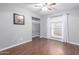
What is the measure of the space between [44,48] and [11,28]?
2.29 ft

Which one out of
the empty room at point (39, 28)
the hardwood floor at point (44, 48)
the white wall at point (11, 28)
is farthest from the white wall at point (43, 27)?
the white wall at point (11, 28)

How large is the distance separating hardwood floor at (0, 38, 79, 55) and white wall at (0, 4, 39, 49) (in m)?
0.12

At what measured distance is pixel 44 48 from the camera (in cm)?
140

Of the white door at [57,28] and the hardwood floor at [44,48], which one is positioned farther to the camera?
the white door at [57,28]

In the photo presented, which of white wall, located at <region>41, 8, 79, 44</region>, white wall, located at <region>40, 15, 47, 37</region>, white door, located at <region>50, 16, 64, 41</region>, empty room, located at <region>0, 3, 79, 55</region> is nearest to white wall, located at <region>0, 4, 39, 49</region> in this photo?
empty room, located at <region>0, 3, 79, 55</region>

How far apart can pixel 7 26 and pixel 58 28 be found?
947 mm

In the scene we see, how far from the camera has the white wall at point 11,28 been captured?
131 centimetres

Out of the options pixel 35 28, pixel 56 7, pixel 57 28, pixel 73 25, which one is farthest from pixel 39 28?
pixel 73 25

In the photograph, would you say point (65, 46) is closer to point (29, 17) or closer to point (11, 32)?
point (29, 17)

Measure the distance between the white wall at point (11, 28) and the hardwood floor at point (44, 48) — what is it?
0.12 m

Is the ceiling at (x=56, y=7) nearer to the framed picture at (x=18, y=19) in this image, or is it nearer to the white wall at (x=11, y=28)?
the white wall at (x=11, y=28)

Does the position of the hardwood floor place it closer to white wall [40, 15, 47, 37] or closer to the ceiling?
white wall [40, 15, 47, 37]

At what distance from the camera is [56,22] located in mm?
1507

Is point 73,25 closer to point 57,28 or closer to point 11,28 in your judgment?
point 57,28
